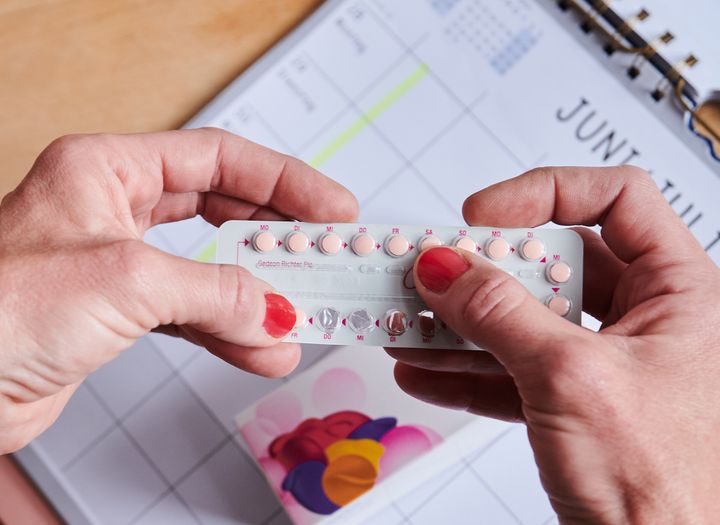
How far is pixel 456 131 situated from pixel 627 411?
0.44 m

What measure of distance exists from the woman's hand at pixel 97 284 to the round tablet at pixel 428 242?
111 millimetres

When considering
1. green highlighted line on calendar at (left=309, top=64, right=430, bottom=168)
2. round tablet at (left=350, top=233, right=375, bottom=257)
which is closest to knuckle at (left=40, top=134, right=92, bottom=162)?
round tablet at (left=350, top=233, right=375, bottom=257)

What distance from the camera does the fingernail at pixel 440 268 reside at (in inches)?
19.3

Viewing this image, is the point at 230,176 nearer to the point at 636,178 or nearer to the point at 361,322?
the point at 361,322

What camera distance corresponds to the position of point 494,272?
46 cm

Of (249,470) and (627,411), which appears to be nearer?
(627,411)

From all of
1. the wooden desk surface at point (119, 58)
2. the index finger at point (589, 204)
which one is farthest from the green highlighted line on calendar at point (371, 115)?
the index finger at point (589, 204)

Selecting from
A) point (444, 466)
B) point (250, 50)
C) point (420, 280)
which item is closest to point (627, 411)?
point (420, 280)

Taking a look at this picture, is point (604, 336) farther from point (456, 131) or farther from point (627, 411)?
point (456, 131)

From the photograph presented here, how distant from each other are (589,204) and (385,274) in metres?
0.19

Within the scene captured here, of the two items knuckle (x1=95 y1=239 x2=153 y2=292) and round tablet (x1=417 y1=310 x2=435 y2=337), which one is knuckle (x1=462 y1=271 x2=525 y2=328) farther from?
knuckle (x1=95 y1=239 x2=153 y2=292)

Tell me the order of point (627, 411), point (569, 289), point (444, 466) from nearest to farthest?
point (627, 411) < point (569, 289) < point (444, 466)

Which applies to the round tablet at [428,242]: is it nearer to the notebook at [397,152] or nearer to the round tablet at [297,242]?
the round tablet at [297,242]

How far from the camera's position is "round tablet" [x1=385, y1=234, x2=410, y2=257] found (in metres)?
0.53
